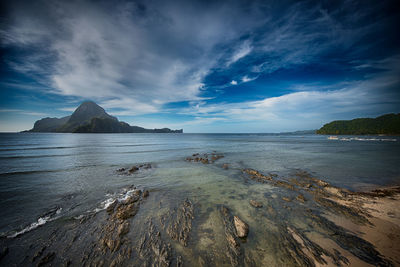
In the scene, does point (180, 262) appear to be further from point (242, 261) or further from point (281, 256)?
point (281, 256)

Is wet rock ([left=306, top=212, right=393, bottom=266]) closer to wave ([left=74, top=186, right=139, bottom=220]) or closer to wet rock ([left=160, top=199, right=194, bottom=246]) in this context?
wet rock ([left=160, top=199, right=194, bottom=246])

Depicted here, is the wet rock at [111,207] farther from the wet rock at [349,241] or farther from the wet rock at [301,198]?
the wet rock at [301,198]

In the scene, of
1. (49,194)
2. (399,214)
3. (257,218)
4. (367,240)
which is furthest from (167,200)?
(399,214)

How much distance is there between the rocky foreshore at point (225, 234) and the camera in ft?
12.3

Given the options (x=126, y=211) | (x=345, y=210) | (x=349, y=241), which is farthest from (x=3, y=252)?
(x=345, y=210)

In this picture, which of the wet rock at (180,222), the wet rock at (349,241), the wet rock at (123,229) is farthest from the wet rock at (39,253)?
the wet rock at (349,241)

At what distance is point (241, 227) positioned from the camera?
493cm

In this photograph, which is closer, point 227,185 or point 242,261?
point 242,261

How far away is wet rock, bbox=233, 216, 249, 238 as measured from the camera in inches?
184

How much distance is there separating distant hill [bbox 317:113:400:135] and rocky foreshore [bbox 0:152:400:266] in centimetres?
16425

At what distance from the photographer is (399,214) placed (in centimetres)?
567

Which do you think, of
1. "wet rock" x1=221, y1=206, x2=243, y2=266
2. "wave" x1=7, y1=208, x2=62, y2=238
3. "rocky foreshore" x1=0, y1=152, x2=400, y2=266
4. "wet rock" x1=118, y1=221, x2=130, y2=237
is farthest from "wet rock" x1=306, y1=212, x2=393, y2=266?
"wave" x1=7, y1=208, x2=62, y2=238

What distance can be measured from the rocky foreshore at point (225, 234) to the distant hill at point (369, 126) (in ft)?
539

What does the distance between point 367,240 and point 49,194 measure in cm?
1490
